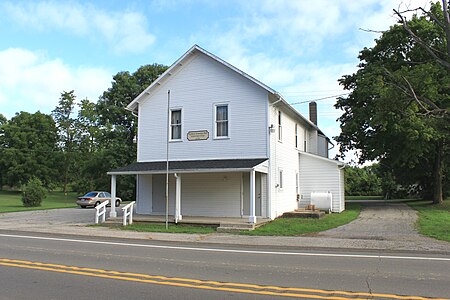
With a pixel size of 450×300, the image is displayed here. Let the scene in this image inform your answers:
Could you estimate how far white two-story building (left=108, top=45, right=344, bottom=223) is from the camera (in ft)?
63.5

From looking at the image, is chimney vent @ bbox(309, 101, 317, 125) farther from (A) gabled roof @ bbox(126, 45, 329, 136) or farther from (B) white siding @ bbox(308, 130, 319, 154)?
(A) gabled roof @ bbox(126, 45, 329, 136)

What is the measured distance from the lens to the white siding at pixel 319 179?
24416 mm

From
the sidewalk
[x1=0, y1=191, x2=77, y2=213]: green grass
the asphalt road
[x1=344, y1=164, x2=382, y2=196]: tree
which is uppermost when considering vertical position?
[x1=344, y1=164, x2=382, y2=196]: tree

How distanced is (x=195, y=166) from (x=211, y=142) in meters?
2.02

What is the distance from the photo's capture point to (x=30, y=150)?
65.6 m

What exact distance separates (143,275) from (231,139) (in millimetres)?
Answer: 12680

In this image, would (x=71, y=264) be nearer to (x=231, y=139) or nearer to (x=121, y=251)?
(x=121, y=251)

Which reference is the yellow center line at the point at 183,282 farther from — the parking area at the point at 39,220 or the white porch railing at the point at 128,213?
the parking area at the point at 39,220

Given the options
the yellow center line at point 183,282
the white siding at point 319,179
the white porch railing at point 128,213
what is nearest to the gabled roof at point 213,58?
the white siding at point 319,179

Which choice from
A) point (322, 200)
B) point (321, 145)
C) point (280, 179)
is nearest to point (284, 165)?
point (280, 179)

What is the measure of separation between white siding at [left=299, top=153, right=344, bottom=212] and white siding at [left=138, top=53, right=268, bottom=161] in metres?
6.86

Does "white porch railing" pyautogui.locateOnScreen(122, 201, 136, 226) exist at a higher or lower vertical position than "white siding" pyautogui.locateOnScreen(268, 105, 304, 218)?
lower

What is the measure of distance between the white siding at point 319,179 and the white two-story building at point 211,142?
2.24 meters

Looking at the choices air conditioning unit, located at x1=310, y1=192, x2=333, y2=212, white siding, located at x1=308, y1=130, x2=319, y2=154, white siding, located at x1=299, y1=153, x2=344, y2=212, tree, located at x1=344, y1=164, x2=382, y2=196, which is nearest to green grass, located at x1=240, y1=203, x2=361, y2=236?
air conditioning unit, located at x1=310, y1=192, x2=333, y2=212
